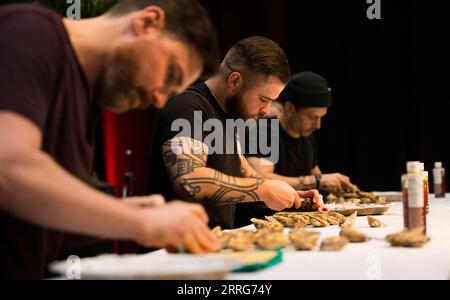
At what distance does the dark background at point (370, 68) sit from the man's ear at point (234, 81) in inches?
119

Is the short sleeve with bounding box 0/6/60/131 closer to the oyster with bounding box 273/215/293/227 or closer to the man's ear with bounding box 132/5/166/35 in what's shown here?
the man's ear with bounding box 132/5/166/35

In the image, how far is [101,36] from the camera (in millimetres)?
1335

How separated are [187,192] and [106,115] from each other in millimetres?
4027

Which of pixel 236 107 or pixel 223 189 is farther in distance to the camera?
pixel 236 107

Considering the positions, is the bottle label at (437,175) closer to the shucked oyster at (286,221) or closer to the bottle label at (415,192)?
the shucked oyster at (286,221)

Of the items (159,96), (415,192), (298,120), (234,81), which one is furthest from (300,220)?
(298,120)

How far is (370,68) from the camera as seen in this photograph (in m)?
5.31

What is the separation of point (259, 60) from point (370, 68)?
10.1 feet

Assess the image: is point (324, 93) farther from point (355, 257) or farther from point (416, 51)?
point (355, 257)

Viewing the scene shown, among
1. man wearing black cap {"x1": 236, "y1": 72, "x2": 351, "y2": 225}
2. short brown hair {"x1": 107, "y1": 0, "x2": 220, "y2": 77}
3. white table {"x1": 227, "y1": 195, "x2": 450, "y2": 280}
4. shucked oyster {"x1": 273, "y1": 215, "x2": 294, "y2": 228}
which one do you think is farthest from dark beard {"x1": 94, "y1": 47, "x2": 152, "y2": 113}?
man wearing black cap {"x1": 236, "y1": 72, "x2": 351, "y2": 225}

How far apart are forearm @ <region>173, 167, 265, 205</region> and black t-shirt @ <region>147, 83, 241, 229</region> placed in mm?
79

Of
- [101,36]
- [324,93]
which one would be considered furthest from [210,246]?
[324,93]

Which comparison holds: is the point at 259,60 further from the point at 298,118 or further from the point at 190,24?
the point at 298,118

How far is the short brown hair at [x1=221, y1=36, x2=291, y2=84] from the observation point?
2.44m
